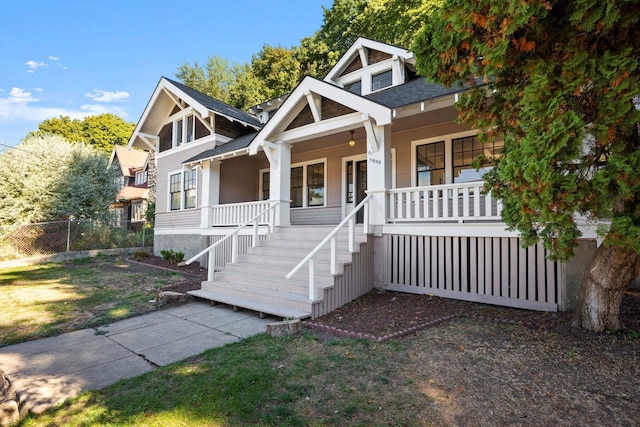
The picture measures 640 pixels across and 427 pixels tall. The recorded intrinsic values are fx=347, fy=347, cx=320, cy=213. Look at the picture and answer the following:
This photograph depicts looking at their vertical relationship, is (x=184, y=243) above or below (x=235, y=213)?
below

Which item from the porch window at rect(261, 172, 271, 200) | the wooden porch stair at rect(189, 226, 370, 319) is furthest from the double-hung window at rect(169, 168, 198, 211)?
the wooden porch stair at rect(189, 226, 370, 319)

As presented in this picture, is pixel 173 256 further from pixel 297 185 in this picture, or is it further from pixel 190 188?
pixel 297 185

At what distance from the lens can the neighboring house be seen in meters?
22.9

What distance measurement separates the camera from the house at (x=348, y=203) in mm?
5988

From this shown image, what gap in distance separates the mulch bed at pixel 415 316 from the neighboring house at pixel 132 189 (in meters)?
16.5

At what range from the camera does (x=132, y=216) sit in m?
30.3

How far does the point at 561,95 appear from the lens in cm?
319

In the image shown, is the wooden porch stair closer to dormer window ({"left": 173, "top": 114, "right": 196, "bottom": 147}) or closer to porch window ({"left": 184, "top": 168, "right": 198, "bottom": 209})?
porch window ({"left": 184, "top": 168, "right": 198, "bottom": 209})

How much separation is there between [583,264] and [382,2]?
68.9 ft

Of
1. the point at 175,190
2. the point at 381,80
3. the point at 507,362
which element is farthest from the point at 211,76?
the point at 507,362

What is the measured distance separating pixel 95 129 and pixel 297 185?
48.1 meters

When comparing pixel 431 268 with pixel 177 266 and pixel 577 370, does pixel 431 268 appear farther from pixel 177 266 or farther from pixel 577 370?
pixel 177 266

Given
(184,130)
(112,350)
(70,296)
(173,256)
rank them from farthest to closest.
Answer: (184,130), (173,256), (70,296), (112,350)

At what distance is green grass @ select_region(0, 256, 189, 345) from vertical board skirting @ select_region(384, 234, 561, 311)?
490cm
